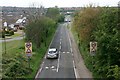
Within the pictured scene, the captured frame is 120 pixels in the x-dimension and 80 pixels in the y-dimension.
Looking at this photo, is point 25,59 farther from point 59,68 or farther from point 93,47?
point 93,47

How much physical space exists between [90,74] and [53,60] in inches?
359

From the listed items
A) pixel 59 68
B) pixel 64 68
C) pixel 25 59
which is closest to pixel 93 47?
pixel 64 68

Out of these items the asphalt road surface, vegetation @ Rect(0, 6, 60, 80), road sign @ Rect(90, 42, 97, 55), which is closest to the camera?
vegetation @ Rect(0, 6, 60, 80)

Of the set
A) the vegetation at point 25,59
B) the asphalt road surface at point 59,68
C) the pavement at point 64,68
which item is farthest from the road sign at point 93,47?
the vegetation at point 25,59

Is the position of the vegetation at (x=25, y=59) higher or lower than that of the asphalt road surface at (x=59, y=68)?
higher

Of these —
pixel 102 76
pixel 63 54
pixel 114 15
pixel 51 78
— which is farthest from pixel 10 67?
pixel 63 54

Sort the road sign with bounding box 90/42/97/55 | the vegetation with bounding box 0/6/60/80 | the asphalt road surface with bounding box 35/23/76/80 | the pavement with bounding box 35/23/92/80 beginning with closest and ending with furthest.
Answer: the vegetation with bounding box 0/6/60/80 < the road sign with bounding box 90/42/97/55 < the pavement with bounding box 35/23/92/80 < the asphalt road surface with bounding box 35/23/76/80

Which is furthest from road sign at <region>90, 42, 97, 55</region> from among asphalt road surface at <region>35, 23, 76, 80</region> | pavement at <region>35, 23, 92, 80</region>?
asphalt road surface at <region>35, 23, 76, 80</region>

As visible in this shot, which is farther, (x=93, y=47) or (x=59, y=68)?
(x=59, y=68)

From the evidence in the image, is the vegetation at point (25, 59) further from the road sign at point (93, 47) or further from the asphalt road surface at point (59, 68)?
the road sign at point (93, 47)

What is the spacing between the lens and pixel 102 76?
66.7 feet

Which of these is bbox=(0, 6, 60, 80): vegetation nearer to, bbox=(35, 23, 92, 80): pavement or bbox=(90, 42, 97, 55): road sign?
bbox=(35, 23, 92, 80): pavement

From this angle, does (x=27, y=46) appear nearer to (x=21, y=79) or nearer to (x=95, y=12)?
(x=21, y=79)

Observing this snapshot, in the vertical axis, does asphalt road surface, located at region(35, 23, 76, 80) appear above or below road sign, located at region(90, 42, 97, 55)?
below
